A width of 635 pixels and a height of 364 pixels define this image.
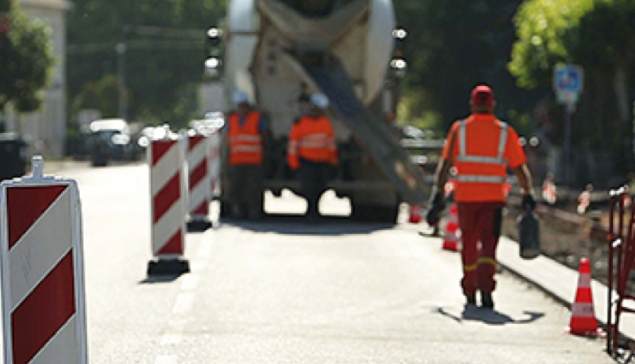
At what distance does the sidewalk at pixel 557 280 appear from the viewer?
466 inches

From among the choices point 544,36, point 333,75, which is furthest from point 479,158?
point 544,36

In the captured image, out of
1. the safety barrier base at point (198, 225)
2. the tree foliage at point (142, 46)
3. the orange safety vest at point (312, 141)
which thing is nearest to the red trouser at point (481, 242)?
the safety barrier base at point (198, 225)

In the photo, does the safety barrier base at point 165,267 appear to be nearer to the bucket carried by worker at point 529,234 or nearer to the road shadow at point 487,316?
the road shadow at point 487,316

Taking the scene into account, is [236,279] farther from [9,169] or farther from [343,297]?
[9,169]

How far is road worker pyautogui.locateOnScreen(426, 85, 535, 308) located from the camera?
12708mm

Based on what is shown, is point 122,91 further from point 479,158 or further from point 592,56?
point 479,158

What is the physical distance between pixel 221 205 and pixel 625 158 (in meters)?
15.2

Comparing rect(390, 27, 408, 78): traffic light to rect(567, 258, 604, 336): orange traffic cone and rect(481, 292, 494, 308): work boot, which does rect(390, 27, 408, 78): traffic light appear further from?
rect(567, 258, 604, 336): orange traffic cone

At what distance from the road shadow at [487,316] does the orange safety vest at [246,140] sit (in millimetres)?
9337

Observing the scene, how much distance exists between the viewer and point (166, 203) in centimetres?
1441

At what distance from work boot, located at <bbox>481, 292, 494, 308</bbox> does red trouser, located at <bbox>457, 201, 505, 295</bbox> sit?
0.16 feet

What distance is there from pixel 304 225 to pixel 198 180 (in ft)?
6.80

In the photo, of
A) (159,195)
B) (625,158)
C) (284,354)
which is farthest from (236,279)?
(625,158)

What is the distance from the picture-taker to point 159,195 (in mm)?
14469
